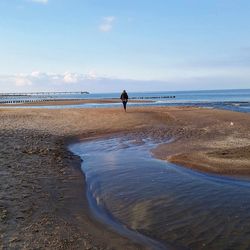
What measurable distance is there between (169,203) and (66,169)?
15.2ft

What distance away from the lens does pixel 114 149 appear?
18.4m

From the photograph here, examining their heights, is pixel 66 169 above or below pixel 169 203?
above

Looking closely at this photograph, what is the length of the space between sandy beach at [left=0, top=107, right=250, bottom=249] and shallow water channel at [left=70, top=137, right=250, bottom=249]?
498mm

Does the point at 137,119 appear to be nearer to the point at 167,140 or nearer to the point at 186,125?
the point at 186,125

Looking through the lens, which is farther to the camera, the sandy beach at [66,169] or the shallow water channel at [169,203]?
the shallow water channel at [169,203]

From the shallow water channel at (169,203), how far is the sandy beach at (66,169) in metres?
0.50

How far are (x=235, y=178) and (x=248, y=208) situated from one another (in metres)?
2.98

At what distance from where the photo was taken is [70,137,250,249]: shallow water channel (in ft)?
24.6

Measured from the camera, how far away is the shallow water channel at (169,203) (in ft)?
24.6

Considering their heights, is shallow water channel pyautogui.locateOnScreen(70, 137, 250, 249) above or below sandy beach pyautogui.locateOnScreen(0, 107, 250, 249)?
below

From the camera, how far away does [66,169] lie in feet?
42.9

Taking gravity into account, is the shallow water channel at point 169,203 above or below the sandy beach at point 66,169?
below

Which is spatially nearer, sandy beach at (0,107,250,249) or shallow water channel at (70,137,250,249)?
sandy beach at (0,107,250,249)

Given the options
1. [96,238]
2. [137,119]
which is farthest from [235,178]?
[137,119]
